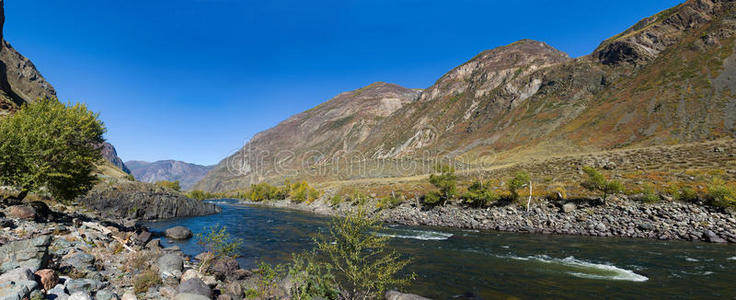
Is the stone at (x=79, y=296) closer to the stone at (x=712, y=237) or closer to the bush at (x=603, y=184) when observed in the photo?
the stone at (x=712, y=237)

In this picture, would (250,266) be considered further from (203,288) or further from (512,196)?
(512,196)

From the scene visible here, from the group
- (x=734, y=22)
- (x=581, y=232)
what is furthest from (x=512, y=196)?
(x=734, y=22)

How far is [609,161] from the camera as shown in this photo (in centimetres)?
5219

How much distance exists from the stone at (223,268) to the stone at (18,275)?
24.5 feet

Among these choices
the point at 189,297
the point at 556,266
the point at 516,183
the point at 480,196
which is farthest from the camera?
the point at 480,196

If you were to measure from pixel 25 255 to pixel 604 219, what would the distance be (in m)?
42.9

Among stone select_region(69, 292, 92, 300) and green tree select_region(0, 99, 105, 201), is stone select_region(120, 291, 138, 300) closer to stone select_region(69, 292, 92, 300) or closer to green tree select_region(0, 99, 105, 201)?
stone select_region(69, 292, 92, 300)

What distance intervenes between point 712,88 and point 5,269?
440 ft

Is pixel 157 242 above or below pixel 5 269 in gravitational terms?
below

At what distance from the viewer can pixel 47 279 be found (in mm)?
8266

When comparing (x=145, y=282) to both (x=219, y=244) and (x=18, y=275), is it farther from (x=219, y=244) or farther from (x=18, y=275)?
(x=219, y=244)

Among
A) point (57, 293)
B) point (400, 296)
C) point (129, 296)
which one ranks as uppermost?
point (57, 293)

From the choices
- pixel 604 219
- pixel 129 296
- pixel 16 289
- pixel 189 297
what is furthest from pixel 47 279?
pixel 604 219

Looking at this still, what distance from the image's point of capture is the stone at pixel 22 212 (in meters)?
15.9
